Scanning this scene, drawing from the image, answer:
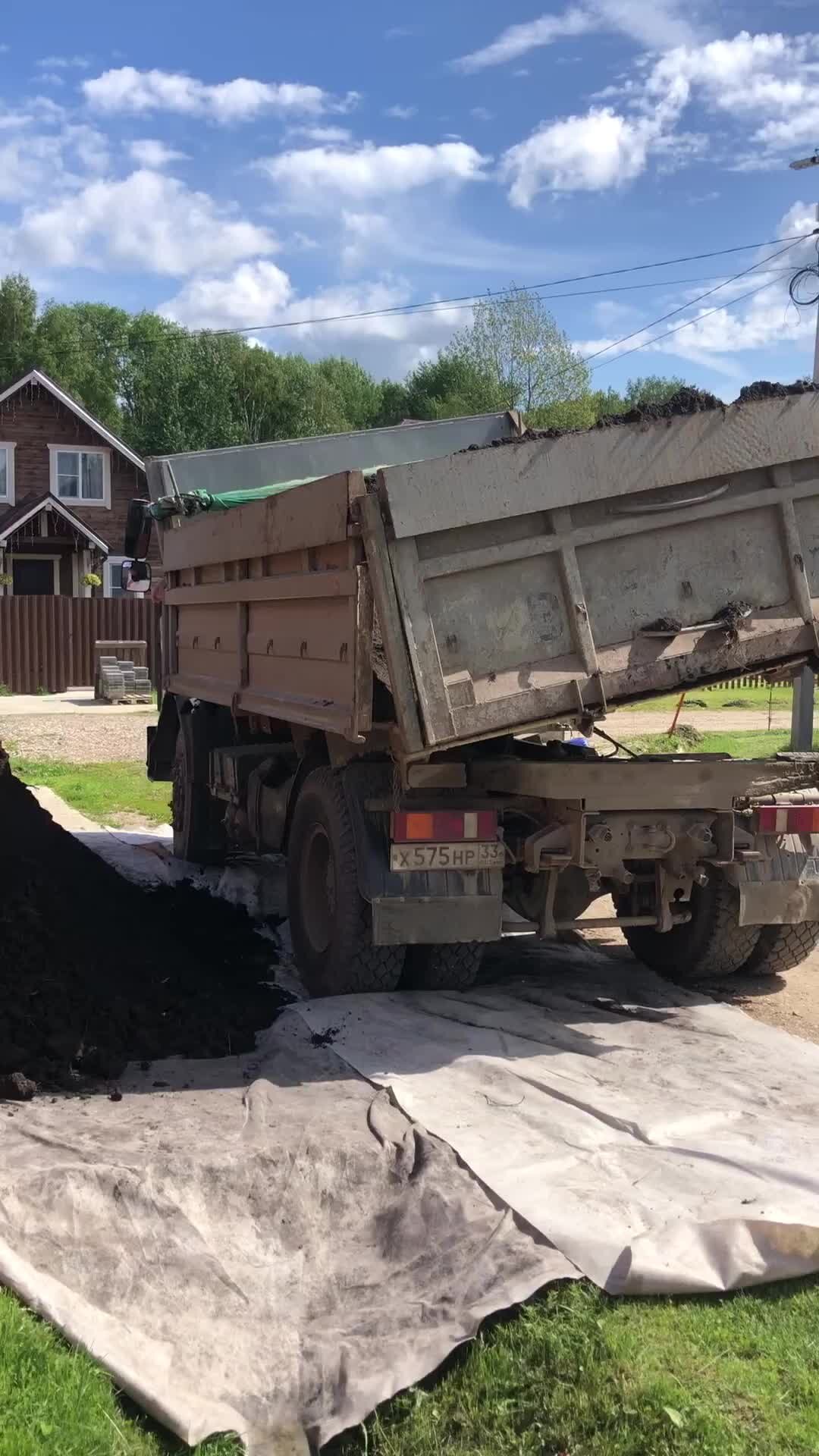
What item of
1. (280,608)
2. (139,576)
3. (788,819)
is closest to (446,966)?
(788,819)

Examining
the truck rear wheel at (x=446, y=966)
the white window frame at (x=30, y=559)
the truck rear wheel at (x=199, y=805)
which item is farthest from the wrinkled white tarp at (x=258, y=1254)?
the white window frame at (x=30, y=559)

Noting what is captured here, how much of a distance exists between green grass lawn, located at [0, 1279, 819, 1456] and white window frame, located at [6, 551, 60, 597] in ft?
112

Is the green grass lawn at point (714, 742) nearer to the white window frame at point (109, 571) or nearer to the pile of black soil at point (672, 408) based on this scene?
the pile of black soil at point (672, 408)

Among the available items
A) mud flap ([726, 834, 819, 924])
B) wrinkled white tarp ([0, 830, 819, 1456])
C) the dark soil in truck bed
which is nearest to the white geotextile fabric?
wrinkled white tarp ([0, 830, 819, 1456])

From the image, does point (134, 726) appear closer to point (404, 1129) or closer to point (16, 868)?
point (16, 868)

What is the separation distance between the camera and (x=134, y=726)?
2148cm

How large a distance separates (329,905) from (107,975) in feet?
3.69

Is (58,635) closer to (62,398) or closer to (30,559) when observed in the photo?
(30,559)

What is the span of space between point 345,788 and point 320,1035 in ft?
3.84

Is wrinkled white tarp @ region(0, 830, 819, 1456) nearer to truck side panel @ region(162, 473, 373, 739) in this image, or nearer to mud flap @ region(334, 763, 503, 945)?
mud flap @ region(334, 763, 503, 945)

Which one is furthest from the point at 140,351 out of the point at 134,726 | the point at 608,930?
the point at 608,930

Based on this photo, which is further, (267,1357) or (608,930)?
(608,930)

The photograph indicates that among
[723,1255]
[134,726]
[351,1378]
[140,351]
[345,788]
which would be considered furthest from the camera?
[140,351]

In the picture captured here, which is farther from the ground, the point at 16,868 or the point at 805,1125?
the point at 16,868
